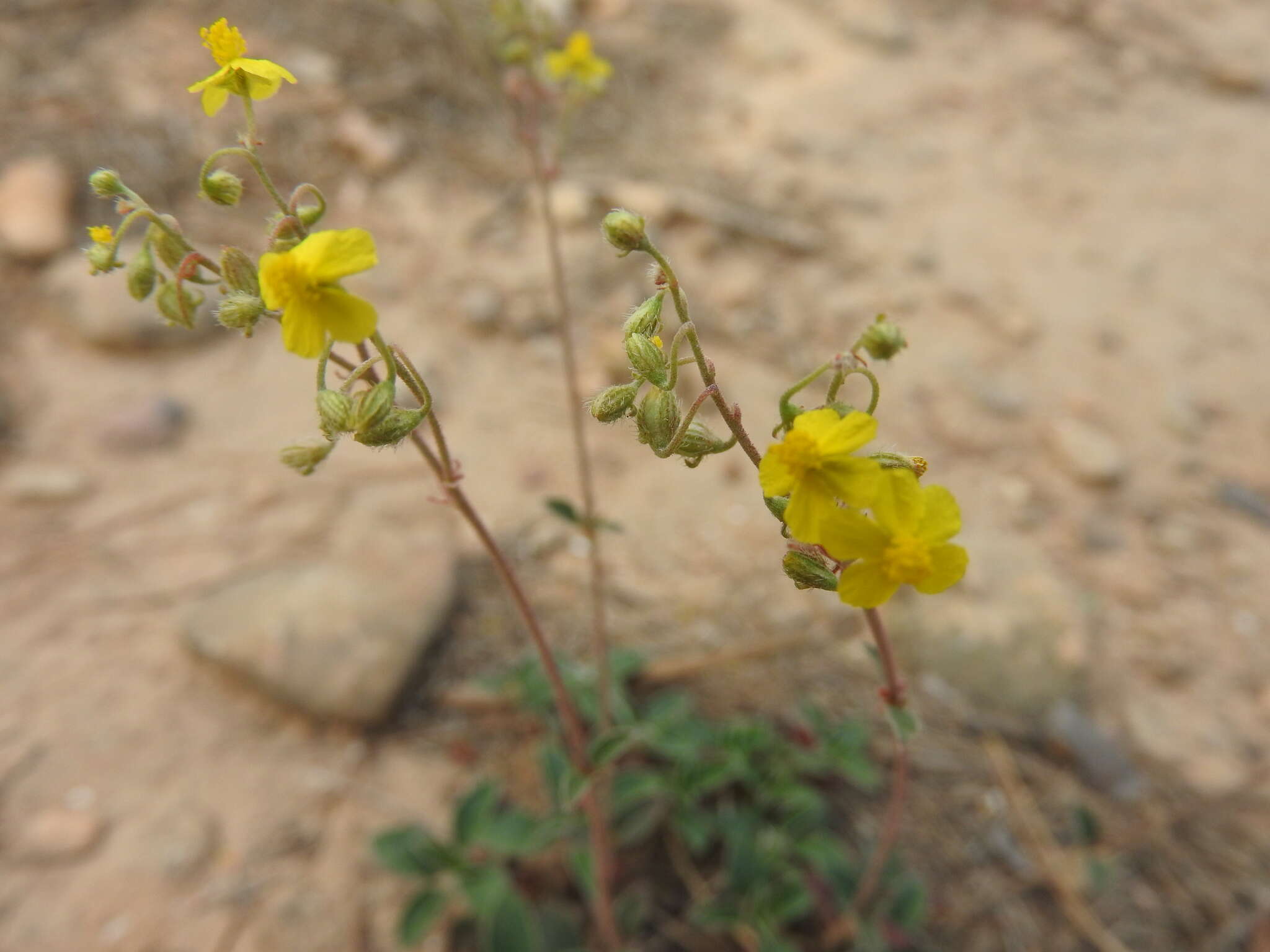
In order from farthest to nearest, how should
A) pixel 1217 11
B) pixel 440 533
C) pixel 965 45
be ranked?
pixel 1217 11 → pixel 965 45 → pixel 440 533

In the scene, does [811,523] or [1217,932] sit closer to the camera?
[811,523]

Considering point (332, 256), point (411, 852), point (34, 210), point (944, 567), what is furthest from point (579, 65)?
point (34, 210)

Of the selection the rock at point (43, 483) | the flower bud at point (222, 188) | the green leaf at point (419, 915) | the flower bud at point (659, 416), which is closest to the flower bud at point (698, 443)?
the flower bud at point (659, 416)

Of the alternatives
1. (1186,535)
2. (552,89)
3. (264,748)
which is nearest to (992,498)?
(1186,535)

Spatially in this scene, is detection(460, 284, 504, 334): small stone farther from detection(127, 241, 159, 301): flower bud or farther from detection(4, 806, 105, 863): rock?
detection(127, 241, 159, 301): flower bud

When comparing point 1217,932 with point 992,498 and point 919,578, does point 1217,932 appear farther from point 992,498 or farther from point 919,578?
point 919,578

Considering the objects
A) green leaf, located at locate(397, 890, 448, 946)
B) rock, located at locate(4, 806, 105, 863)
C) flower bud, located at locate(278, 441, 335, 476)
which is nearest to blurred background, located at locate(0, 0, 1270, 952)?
rock, located at locate(4, 806, 105, 863)

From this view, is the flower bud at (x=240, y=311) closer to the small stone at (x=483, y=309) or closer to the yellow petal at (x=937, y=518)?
the yellow petal at (x=937, y=518)
